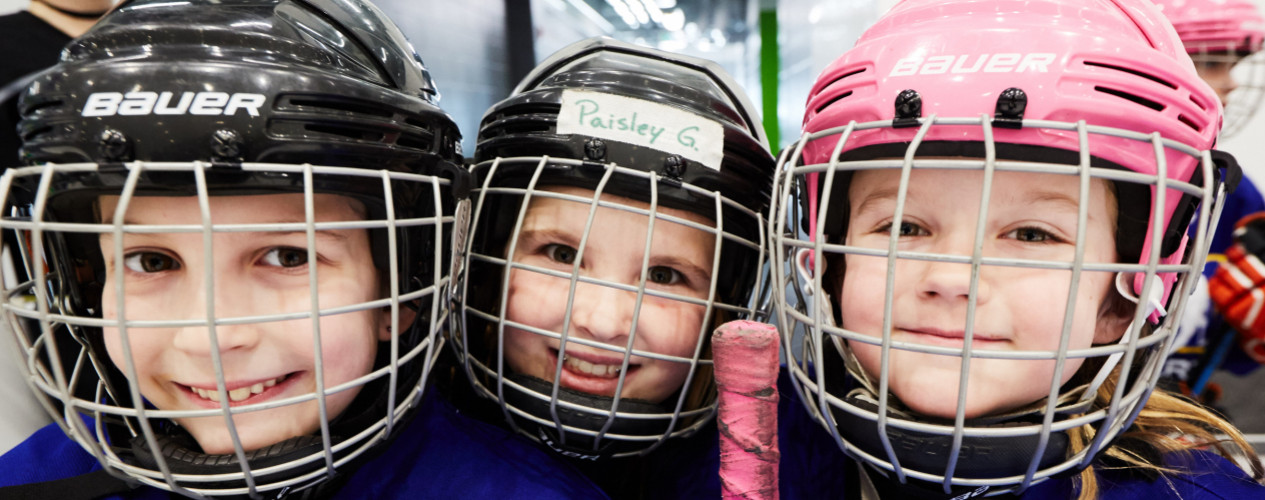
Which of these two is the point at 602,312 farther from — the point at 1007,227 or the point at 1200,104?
the point at 1200,104

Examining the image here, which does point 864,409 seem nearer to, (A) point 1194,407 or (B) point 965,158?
(B) point 965,158

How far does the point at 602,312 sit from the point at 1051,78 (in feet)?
1.82

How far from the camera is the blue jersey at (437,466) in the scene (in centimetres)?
80

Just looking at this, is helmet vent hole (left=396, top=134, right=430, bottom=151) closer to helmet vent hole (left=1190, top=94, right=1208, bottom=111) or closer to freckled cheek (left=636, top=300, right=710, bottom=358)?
freckled cheek (left=636, top=300, right=710, bottom=358)

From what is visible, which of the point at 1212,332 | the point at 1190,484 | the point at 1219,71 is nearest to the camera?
the point at 1190,484

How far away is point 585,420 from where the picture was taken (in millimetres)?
830

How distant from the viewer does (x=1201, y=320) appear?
5.43ft

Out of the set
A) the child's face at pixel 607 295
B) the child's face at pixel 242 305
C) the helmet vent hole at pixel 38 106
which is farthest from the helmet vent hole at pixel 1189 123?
the helmet vent hole at pixel 38 106

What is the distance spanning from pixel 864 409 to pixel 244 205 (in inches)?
27.2

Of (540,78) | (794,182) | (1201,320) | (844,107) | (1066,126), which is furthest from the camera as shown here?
(1201,320)

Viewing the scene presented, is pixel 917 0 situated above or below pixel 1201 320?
above

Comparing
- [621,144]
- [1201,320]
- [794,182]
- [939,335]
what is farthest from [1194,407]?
[1201,320]

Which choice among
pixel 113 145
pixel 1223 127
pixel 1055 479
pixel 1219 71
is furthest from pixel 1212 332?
pixel 113 145

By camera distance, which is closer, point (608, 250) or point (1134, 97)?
point (1134, 97)
